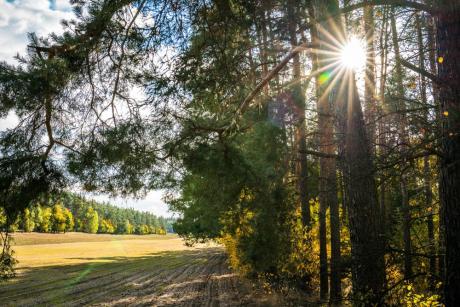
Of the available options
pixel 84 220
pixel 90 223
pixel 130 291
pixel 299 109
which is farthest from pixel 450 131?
pixel 90 223

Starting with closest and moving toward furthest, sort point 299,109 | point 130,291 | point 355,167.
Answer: point 355,167, point 299,109, point 130,291

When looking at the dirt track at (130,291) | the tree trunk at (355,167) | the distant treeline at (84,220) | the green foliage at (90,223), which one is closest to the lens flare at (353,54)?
the tree trunk at (355,167)

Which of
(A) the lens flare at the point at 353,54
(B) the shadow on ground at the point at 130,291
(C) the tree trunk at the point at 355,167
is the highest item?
(A) the lens flare at the point at 353,54

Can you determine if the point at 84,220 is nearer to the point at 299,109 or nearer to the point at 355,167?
the point at 299,109

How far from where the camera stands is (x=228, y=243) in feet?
57.1

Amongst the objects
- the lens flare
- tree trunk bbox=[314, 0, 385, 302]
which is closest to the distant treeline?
tree trunk bbox=[314, 0, 385, 302]

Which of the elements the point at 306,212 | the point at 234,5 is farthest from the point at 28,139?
the point at 306,212

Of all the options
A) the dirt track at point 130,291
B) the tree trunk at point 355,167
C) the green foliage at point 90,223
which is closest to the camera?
the tree trunk at point 355,167

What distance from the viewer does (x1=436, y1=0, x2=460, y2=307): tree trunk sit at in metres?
3.70

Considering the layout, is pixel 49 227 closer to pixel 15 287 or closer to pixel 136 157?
Result: pixel 15 287

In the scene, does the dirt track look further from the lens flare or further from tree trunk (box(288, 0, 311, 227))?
the lens flare

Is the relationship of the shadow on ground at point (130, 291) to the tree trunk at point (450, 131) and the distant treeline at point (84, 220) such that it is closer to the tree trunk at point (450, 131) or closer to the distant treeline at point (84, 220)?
the distant treeline at point (84, 220)

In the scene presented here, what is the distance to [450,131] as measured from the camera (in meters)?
3.57

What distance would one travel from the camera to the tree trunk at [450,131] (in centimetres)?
370
